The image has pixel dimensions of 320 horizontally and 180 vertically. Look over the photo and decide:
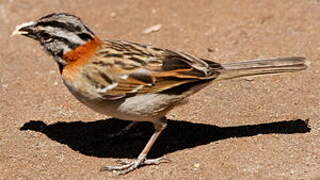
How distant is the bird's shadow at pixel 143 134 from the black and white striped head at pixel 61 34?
1509 millimetres

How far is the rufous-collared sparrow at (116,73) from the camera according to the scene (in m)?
7.97

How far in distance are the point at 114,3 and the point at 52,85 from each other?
3.23 metres

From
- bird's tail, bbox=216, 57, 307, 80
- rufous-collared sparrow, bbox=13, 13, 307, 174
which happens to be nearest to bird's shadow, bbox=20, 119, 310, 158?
rufous-collared sparrow, bbox=13, 13, 307, 174

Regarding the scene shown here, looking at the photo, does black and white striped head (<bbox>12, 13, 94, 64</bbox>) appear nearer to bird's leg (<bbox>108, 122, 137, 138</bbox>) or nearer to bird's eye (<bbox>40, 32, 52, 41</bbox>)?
bird's eye (<bbox>40, 32, 52, 41</bbox>)

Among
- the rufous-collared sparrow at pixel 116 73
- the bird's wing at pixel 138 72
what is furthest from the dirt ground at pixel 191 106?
the bird's wing at pixel 138 72

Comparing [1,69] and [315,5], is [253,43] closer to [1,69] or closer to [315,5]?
[315,5]

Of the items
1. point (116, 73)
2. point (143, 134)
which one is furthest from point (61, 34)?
point (143, 134)

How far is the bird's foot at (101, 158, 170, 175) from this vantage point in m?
8.30

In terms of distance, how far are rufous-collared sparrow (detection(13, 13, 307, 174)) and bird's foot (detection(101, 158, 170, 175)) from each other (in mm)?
16

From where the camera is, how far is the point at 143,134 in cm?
932

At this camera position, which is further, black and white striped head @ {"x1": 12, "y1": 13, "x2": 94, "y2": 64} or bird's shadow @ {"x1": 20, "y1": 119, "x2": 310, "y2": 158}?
bird's shadow @ {"x1": 20, "y1": 119, "x2": 310, "y2": 158}

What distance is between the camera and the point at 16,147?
8883 millimetres

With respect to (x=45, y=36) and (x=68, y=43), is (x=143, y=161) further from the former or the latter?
(x=45, y=36)

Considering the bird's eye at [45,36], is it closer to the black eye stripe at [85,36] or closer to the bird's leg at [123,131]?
the black eye stripe at [85,36]
